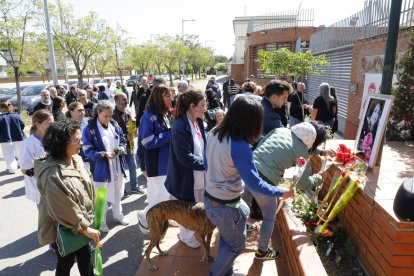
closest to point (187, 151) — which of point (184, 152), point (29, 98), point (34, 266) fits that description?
point (184, 152)

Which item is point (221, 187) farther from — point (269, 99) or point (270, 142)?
point (269, 99)

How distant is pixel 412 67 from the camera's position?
473 centimetres

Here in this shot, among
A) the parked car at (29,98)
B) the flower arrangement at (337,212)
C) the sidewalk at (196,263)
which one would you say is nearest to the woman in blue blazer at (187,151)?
the sidewalk at (196,263)

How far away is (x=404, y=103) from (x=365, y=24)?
5154 mm

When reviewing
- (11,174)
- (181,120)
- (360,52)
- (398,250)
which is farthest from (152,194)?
(360,52)

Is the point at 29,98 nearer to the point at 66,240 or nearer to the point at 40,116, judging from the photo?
the point at 40,116

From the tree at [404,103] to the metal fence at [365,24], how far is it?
1.91 meters

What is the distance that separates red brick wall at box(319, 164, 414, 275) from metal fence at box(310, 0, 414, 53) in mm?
5068

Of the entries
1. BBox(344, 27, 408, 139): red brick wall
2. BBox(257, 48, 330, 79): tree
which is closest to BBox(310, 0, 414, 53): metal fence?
BBox(344, 27, 408, 139): red brick wall

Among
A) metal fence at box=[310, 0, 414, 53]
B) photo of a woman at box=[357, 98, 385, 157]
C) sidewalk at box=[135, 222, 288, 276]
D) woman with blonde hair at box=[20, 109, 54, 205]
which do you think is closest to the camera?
photo of a woman at box=[357, 98, 385, 157]

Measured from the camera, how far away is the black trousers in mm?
2705

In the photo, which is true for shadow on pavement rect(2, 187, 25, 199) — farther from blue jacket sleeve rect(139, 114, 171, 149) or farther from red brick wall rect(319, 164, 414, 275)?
red brick wall rect(319, 164, 414, 275)

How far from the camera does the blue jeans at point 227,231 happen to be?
2607mm

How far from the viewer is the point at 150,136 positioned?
394cm
